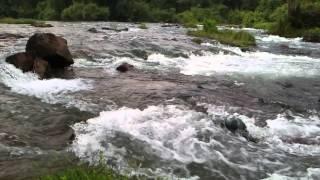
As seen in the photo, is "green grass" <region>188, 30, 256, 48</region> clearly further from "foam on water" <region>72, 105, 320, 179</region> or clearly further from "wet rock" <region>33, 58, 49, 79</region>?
"foam on water" <region>72, 105, 320, 179</region>

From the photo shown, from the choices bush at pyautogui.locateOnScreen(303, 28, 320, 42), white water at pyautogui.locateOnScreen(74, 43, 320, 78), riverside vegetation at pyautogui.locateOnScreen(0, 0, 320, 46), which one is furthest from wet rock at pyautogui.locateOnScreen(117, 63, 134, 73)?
riverside vegetation at pyautogui.locateOnScreen(0, 0, 320, 46)

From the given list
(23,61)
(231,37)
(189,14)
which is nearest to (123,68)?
(23,61)

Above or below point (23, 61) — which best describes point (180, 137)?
below

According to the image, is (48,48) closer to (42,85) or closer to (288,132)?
(42,85)

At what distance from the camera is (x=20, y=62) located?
1694 centimetres

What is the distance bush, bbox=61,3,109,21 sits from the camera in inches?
2598

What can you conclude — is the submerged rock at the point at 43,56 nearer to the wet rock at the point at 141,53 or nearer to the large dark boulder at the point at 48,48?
the large dark boulder at the point at 48,48

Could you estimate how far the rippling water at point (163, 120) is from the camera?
Answer: 28.6ft

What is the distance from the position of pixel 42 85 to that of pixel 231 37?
21740 millimetres

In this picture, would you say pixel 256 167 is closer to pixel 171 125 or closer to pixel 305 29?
pixel 171 125

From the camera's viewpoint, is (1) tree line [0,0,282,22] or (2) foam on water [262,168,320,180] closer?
(2) foam on water [262,168,320,180]

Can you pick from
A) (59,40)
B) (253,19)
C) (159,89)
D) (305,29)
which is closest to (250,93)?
(159,89)

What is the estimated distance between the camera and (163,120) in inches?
440

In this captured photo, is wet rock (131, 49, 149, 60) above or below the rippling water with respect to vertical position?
below
